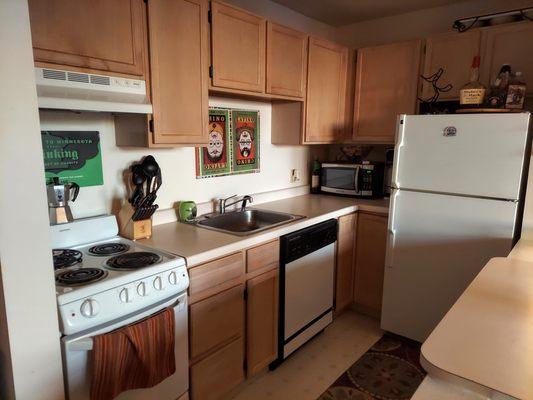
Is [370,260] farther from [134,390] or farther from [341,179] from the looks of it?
[134,390]

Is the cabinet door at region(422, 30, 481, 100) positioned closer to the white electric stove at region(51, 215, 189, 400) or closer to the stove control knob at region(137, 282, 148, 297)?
the white electric stove at region(51, 215, 189, 400)

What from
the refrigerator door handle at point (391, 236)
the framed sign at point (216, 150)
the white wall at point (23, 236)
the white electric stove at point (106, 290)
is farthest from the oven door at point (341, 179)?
the white wall at point (23, 236)

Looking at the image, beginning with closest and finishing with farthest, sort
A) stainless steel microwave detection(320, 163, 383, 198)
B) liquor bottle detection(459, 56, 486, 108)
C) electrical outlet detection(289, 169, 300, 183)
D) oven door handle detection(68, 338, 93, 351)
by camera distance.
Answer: oven door handle detection(68, 338, 93, 351)
liquor bottle detection(459, 56, 486, 108)
stainless steel microwave detection(320, 163, 383, 198)
electrical outlet detection(289, 169, 300, 183)

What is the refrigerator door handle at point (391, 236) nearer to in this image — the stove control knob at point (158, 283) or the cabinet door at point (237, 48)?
the cabinet door at point (237, 48)

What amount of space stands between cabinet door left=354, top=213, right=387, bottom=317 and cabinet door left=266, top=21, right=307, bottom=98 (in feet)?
3.55

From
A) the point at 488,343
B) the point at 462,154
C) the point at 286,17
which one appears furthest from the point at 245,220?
the point at 488,343

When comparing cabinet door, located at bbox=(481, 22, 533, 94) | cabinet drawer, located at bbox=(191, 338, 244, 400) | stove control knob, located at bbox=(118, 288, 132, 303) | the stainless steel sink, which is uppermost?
cabinet door, located at bbox=(481, 22, 533, 94)

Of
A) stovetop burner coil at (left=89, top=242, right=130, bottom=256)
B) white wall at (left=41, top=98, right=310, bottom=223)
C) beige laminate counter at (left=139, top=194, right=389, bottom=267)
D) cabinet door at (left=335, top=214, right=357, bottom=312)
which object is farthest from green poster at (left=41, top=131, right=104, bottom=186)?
cabinet door at (left=335, top=214, right=357, bottom=312)

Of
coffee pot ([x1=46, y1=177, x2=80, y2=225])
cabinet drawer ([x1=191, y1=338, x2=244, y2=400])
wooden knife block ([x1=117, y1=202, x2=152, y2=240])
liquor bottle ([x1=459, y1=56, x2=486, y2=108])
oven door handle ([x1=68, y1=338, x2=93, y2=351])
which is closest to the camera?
oven door handle ([x1=68, y1=338, x2=93, y2=351])

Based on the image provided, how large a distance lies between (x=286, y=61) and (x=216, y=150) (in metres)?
0.76

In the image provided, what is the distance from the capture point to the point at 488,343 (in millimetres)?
905

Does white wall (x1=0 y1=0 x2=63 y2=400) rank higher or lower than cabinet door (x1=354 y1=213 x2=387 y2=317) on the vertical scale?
higher

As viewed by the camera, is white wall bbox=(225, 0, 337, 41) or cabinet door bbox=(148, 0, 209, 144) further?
white wall bbox=(225, 0, 337, 41)

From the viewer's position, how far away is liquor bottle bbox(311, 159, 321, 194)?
3.25m
